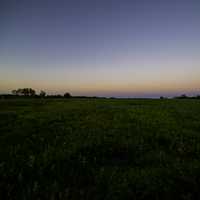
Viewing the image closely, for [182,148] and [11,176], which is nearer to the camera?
[11,176]

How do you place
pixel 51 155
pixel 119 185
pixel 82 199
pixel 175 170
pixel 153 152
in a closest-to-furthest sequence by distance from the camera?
pixel 82 199, pixel 119 185, pixel 175 170, pixel 51 155, pixel 153 152

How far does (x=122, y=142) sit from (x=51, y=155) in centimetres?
289

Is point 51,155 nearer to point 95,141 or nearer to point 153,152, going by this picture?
point 95,141

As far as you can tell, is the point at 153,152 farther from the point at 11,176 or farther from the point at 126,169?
the point at 11,176

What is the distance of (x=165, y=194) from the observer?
385 cm

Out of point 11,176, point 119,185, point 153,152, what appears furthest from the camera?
point 153,152

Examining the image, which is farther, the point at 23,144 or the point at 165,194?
the point at 23,144

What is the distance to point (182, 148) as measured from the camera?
6.76 m

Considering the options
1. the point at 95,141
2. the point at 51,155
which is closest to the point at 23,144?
the point at 51,155

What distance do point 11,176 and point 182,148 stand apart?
5.46 metres

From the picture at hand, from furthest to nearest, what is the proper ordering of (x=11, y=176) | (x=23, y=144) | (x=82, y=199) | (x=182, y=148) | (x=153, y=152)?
(x=23, y=144) → (x=182, y=148) → (x=153, y=152) → (x=11, y=176) → (x=82, y=199)

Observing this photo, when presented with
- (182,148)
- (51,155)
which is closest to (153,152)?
(182,148)

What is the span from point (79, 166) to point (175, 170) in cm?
246

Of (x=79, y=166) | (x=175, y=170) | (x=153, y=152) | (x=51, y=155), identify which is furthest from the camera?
(x=153, y=152)
